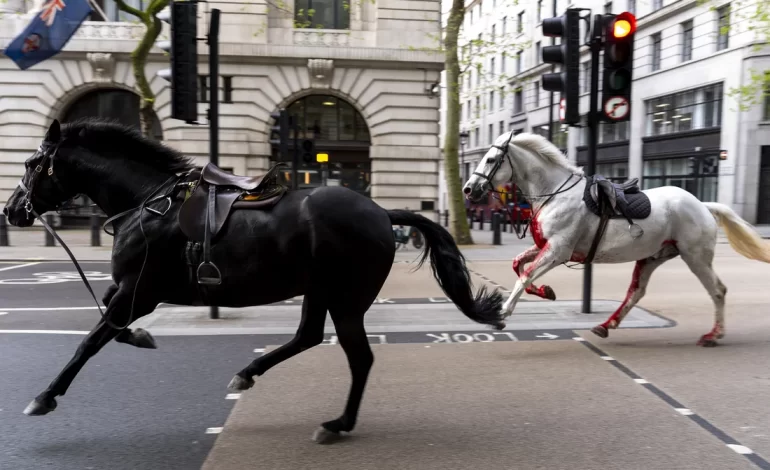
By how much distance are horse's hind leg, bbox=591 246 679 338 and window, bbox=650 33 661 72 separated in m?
31.0

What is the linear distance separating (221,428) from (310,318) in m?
0.93

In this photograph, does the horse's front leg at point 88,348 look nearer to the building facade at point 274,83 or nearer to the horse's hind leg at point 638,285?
the horse's hind leg at point 638,285

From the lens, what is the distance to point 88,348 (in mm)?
3676

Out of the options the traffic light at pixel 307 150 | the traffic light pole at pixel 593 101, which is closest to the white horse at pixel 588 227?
the traffic light pole at pixel 593 101

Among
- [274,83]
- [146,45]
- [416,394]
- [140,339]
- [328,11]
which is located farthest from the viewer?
[328,11]

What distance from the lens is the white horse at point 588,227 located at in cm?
588

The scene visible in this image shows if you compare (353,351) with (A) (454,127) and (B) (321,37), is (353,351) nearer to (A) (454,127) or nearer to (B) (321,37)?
(A) (454,127)

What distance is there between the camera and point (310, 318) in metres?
3.92

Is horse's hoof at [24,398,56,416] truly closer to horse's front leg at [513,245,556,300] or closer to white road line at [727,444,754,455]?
white road line at [727,444,754,455]

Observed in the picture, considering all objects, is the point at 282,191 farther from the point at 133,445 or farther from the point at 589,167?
the point at 589,167

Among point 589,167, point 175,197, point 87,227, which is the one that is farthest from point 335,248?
point 87,227

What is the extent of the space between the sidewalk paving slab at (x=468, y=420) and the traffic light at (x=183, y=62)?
12.2ft

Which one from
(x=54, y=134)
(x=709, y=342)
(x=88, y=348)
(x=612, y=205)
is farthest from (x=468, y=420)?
(x=54, y=134)

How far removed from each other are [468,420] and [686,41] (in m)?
32.6
